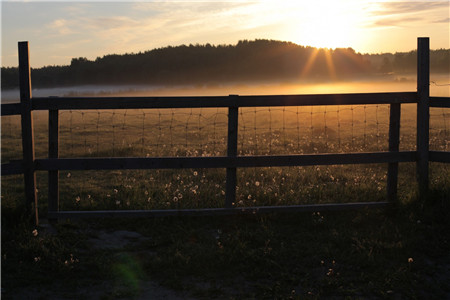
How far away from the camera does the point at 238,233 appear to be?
6719mm

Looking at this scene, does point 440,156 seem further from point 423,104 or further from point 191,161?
point 191,161

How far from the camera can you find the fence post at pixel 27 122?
7.09 m

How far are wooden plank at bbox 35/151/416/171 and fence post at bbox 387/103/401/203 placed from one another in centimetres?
24

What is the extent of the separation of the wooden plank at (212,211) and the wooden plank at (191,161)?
70 cm

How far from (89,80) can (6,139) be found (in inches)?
3197

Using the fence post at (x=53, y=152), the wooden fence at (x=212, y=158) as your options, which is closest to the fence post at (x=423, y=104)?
the wooden fence at (x=212, y=158)

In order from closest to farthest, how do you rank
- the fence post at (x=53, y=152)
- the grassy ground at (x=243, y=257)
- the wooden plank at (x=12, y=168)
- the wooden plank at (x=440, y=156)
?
the grassy ground at (x=243, y=257)
the wooden plank at (x=12, y=168)
the fence post at (x=53, y=152)
the wooden plank at (x=440, y=156)

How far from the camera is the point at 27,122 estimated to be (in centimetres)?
721

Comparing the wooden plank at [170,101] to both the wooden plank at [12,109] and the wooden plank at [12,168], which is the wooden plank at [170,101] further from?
the wooden plank at [12,168]

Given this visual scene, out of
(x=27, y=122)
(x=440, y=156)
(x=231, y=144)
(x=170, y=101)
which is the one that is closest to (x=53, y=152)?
(x=27, y=122)

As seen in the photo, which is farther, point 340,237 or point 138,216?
point 138,216

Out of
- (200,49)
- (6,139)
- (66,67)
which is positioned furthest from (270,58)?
(6,139)

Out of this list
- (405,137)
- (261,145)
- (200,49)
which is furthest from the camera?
(200,49)

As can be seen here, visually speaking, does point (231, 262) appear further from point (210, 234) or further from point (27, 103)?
point (27, 103)
